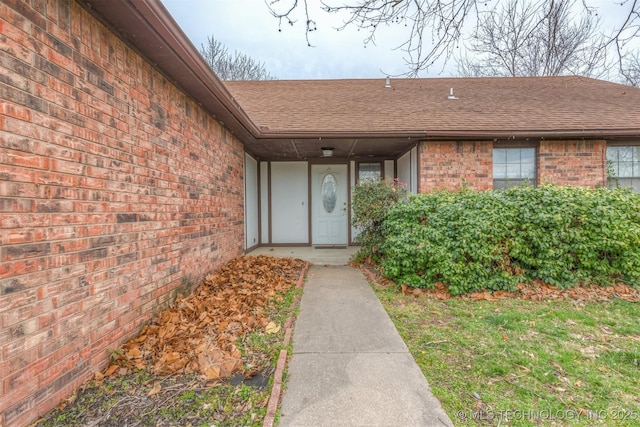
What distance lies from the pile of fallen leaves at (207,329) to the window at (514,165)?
5283 millimetres

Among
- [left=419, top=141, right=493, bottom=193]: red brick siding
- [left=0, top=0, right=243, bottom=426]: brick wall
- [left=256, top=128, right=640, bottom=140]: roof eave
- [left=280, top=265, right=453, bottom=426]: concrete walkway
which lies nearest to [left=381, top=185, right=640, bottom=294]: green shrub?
[left=280, top=265, right=453, bottom=426]: concrete walkway

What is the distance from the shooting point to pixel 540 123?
6383 mm

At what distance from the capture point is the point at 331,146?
7129 mm

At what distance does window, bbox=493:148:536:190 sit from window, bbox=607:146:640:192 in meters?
1.78

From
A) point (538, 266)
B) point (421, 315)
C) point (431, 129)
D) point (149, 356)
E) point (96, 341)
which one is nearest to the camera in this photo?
point (96, 341)

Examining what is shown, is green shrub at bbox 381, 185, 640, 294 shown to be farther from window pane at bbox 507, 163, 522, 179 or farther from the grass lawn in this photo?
window pane at bbox 507, 163, 522, 179

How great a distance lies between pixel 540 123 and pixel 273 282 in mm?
6617

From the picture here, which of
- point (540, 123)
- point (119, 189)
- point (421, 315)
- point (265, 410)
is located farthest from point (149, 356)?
point (540, 123)

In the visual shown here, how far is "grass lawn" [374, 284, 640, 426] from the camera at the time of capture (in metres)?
1.92

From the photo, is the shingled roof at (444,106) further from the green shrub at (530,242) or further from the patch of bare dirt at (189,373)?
the patch of bare dirt at (189,373)

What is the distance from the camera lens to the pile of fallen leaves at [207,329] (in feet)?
7.63

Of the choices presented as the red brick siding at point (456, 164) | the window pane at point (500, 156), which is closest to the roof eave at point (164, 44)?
the red brick siding at point (456, 164)

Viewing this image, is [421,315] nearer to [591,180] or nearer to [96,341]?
[96,341]

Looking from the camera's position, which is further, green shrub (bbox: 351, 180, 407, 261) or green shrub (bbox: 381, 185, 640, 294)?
green shrub (bbox: 351, 180, 407, 261)
